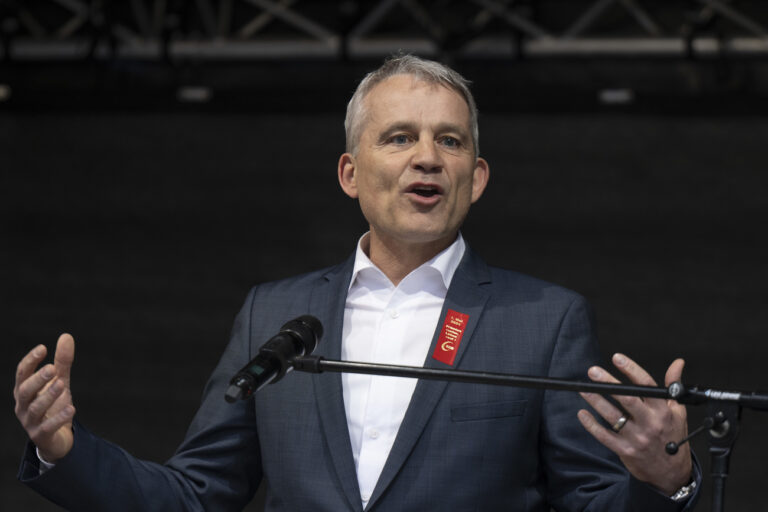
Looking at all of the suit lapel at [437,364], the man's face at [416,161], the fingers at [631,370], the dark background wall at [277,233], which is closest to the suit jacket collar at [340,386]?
the suit lapel at [437,364]

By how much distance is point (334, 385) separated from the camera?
6.49 feet

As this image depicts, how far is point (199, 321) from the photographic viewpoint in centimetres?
521

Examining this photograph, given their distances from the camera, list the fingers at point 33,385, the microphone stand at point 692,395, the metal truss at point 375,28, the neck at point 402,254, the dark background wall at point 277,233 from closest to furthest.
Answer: the microphone stand at point 692,395 → the fingers at point 33,385 → the neck at point 402,254 → the metal truss at point 375,28 → the dark background wall at point 277,233

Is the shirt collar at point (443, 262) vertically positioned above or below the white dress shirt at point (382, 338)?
above

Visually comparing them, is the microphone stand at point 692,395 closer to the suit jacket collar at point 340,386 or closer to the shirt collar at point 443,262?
the suit jacket collar at point 340,386

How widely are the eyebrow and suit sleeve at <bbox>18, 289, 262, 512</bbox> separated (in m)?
0.47

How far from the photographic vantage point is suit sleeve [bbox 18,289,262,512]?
177 centimetres

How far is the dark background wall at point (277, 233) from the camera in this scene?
15.0 ft

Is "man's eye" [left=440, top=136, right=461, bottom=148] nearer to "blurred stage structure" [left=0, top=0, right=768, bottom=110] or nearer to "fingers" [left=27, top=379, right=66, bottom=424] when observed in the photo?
"fingers" [left=27, top=379, right=66, bottom=424]

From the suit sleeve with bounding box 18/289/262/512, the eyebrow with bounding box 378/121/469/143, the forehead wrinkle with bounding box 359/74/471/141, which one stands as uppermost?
the forehead wrinkle with bounding box 359/74/471/141

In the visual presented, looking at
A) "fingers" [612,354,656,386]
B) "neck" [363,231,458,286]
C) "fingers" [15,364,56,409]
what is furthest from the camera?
"neck" [363,231,458,286]

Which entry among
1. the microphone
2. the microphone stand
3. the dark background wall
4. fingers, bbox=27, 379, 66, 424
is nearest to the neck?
the microphone

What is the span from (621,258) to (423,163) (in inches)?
114

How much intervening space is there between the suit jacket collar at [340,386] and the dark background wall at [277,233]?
2477 millimetres
